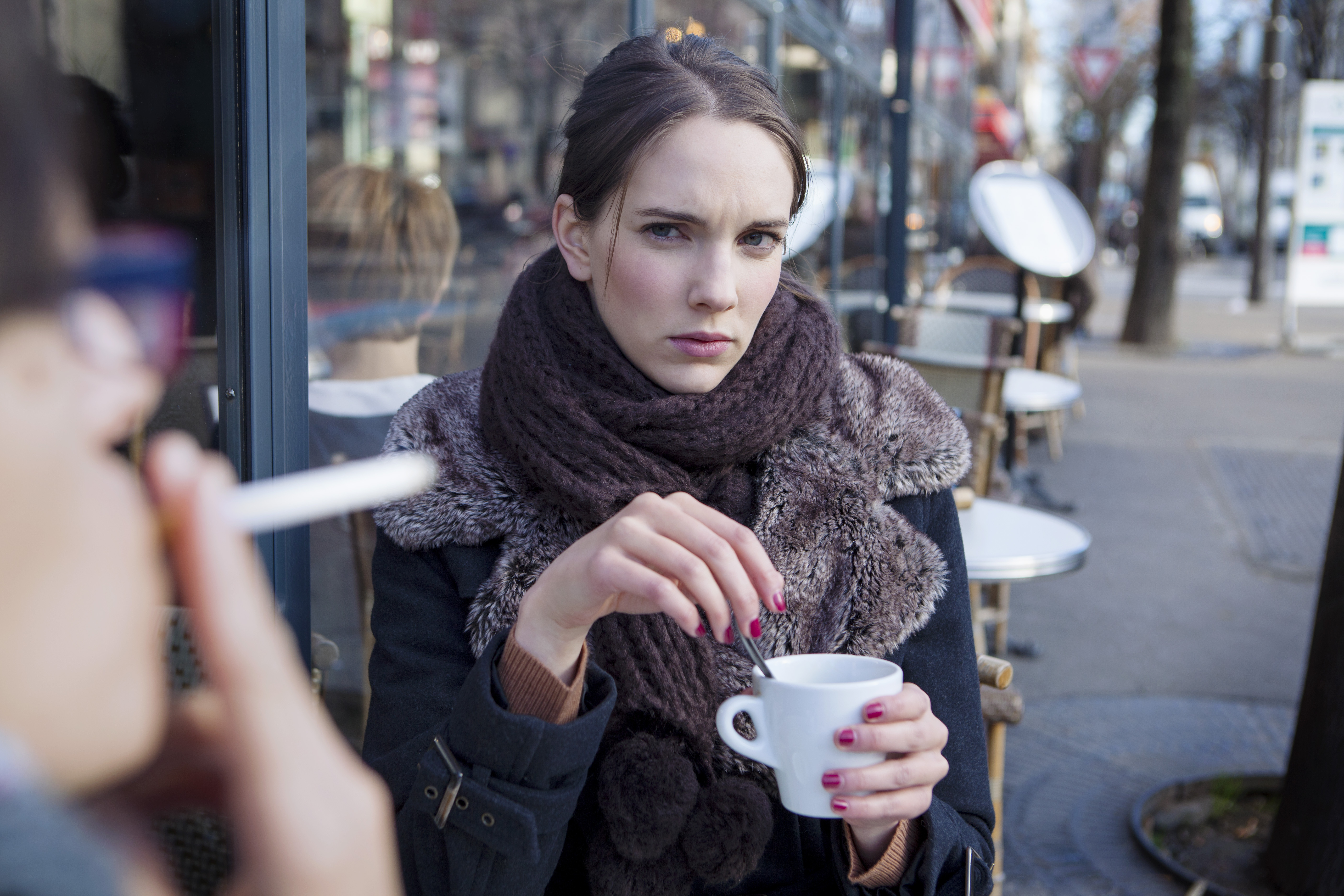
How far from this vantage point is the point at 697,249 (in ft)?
5.13

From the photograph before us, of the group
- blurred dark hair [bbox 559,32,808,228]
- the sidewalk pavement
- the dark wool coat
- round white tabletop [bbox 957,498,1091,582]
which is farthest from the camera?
the sidewalk pavement

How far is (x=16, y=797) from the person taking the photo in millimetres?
260

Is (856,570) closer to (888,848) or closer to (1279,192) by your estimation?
(888,848)

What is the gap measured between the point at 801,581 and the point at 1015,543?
1.45 meters

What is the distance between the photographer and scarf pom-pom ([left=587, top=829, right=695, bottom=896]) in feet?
4.65

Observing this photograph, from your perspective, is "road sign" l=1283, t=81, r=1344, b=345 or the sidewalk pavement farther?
"road sign" l=1283, t=81, r=1344, b=345

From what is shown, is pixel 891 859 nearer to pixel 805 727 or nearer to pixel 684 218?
pixel 805 727

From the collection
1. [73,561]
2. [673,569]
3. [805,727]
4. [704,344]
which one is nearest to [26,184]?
[73,561]

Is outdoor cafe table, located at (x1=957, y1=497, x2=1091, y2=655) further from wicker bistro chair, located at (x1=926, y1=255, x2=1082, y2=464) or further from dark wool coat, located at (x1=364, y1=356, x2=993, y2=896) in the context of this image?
wicker bistro chair, located at (x1=926, y1=255, x2=1082, y2=464)

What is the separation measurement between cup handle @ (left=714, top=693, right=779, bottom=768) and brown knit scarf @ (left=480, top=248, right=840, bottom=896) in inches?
A: 14.7

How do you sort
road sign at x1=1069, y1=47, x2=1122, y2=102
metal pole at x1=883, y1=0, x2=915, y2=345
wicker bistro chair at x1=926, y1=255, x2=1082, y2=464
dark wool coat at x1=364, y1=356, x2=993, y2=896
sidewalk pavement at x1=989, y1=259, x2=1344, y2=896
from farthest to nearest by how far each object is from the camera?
road sign at x1=1069, y1=47, x2=1122, y2=102, wicker bistro chair at x1=926, y1=255, x2=1082, y2=464, metal pole at x1=883, y1=0, x2=915, y2=345, sidewalk pavement at x1=989, y1=259, x2=1344, y2=896, dark wool coat at x1=364, y1=356, x2=993, y2=896

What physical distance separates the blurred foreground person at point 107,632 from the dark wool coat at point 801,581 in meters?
1.08

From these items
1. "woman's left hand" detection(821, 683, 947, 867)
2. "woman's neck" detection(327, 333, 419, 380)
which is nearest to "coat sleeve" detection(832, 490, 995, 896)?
"woman's left hand" detection(821, 683, 947, 867)

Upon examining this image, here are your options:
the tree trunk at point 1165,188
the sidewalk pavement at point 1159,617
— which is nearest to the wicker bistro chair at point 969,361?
the sidewalk pavement at point 1159,617
